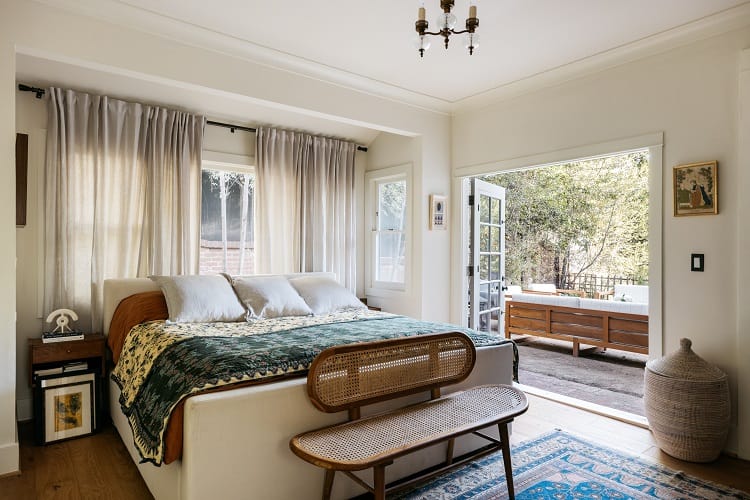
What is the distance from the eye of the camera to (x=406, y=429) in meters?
1.98

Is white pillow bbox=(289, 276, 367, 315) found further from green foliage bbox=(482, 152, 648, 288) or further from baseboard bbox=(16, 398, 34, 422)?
green foliage bbox=(482, 152, 648, 288)

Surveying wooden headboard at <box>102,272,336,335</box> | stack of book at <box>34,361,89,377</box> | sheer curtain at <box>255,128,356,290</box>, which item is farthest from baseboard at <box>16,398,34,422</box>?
sheer curtain at <box>255,128,356,290</box>

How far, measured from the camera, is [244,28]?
2990mm

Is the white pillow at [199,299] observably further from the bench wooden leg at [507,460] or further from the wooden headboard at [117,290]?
the bench wooden leg at [507,460]

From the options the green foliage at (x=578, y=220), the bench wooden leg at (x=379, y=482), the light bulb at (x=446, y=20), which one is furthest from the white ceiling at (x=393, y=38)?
the green foliage at (x=578, y=220)

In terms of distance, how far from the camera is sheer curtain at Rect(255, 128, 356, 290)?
→ 4309 millimetres

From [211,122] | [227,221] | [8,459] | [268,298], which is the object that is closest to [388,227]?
[227,221]

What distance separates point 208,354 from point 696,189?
306 cm

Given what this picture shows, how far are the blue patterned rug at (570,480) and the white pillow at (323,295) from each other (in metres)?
1.64

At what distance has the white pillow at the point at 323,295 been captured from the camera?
147 inches

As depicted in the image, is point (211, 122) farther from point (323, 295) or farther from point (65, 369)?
point (65, 369)

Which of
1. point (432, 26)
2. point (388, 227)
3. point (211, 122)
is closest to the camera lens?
point (432, 26)

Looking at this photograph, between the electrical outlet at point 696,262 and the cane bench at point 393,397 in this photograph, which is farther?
the electrical outlet at point 696,262

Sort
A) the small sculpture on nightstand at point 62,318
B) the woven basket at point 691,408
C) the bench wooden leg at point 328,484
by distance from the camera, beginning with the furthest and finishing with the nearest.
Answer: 1. the small sculpture on nightstand at point 62,318
2. the woven basket at point 691,408
3. the bench wooden leg at point 328,484
